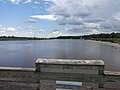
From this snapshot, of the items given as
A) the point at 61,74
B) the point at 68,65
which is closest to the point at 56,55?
the point at 61,74

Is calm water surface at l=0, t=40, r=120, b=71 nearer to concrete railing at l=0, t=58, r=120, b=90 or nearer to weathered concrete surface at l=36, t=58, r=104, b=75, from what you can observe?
concrete railing at l=0, t=58, r=120, b=90

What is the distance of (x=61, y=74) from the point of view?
4148 millimetres

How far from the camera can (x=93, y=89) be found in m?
4.11

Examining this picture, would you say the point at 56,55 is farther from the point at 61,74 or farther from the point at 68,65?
the point at 68,65

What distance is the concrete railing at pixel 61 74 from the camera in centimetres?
403

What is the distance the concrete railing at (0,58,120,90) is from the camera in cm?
403

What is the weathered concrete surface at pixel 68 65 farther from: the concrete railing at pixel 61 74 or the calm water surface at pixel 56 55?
the calm water surface at pixel 56 55

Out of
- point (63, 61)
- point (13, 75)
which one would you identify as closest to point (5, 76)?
point (13, 75)

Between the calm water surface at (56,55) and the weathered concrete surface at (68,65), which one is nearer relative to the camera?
the weathered concrete surface at (68,65)

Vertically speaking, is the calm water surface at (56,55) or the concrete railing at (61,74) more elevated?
the concrete railing at (61,74)

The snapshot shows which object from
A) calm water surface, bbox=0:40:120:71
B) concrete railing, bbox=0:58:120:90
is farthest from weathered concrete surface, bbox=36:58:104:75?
calm water surface, bbox=0:40:120:71

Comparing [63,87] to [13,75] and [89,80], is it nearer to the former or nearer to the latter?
[89,80]

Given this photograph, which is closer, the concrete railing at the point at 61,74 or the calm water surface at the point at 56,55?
the concrete railing at the point at 61,74

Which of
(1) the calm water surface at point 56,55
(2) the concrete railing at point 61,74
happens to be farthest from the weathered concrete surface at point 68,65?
(1) the calm water surface at point 56,55
